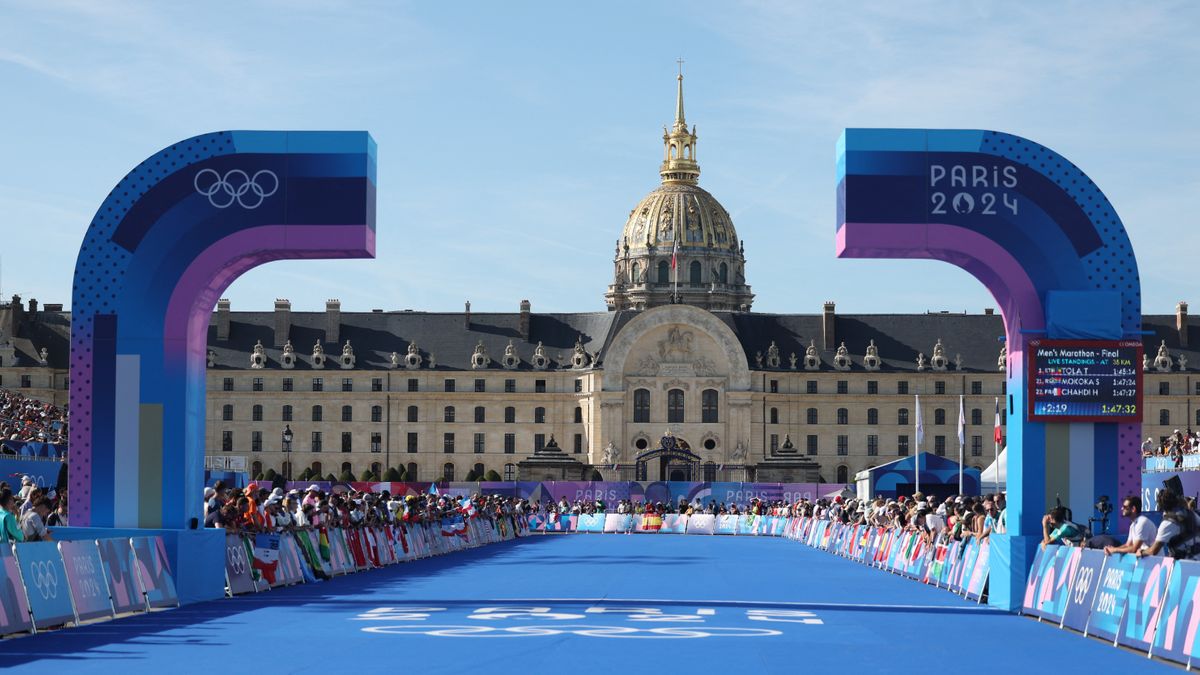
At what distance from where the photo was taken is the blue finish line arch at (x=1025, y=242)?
25703 mm

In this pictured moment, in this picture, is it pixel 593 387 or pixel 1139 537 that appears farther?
pixel 593 387

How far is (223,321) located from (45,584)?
381 feet

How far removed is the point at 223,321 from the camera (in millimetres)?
134500

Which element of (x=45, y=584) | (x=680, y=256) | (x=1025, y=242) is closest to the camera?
(x=45, y=584)

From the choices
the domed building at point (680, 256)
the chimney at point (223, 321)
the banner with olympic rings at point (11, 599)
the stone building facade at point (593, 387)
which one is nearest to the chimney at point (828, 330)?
the stone building facade at point (593, 387)

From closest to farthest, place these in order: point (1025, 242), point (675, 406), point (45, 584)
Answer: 1. point (45, 584)
2. point (1025, 242)
3. point (675, 406)

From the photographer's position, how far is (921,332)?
444 ft

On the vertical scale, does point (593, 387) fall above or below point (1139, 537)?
above

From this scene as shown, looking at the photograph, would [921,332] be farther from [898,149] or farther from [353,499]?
[898,149]

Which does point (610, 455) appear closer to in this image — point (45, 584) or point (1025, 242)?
point (1025, 242)

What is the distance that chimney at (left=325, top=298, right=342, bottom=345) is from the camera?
134500mm

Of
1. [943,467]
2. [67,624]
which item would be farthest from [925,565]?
[943,467]

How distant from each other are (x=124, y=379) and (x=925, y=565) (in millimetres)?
14627

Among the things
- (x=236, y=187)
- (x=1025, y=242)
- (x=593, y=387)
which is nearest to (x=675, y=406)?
(x=593, y=387)
